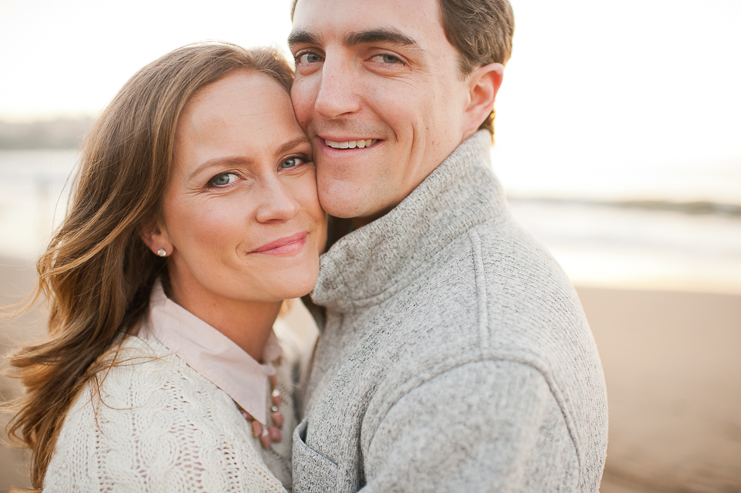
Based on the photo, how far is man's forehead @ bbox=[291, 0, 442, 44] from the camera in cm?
187

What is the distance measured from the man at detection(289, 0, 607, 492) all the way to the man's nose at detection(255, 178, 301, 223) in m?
0.19

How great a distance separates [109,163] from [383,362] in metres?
1.37

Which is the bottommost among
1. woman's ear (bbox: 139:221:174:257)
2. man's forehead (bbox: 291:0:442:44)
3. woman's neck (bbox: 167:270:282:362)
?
woman's neck (bbox: 167:270:282:362)

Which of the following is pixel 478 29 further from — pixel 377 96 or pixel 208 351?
pixel 208 351

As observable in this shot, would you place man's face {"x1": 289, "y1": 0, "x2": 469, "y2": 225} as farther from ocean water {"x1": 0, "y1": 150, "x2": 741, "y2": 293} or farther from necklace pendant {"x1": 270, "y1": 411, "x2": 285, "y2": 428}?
ocean water {"x1": 0, "y1": 150, "x2": 741, "y2": 293}

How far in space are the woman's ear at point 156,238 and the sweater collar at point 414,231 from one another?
68 cm

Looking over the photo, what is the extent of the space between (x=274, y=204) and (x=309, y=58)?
0.68 m

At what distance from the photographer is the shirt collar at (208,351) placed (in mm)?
1941

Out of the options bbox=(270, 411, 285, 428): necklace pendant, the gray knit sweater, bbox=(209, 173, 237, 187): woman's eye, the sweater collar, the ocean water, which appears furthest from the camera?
the ocean water

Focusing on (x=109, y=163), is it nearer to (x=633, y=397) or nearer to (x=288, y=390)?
(x=288, y=390)

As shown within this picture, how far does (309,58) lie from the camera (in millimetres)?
2115

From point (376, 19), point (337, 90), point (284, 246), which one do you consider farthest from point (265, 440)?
point (376, 19)

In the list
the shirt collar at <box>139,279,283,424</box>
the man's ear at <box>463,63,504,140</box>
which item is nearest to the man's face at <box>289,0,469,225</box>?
the man's ear at <box>463,63,504,140</box>

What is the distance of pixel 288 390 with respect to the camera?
7.76 ft
